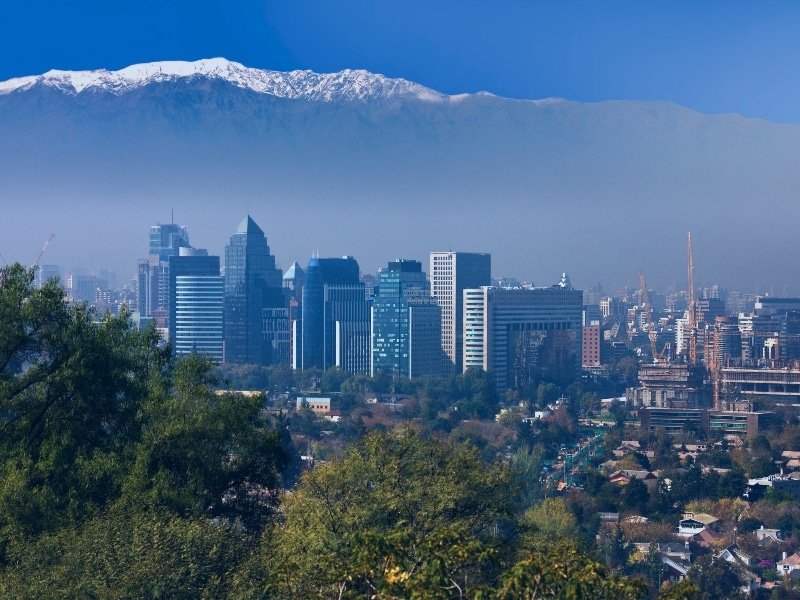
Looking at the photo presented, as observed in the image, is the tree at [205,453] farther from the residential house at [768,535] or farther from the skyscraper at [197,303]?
the skyscraper at [197,303]

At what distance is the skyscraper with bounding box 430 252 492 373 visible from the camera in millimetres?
49625

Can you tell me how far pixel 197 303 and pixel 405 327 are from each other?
31.6ft

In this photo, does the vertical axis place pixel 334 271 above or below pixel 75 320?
above

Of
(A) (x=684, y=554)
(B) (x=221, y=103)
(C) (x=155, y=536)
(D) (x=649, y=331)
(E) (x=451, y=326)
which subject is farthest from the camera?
(B) (x=221, y=103)

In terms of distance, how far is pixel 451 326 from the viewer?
50188 mm

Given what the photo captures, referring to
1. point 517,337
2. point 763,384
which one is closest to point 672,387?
point 763,384

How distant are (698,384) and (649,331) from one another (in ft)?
66.1

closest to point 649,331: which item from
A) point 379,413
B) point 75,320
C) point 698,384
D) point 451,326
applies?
point 451,326

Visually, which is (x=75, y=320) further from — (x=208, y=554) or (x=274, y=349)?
(x=274, y=349)

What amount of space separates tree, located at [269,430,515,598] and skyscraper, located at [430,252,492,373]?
39.6m

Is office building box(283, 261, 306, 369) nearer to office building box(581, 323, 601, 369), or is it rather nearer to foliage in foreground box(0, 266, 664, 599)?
office building box(581, 323, 601, 369)

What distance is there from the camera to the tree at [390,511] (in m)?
5.66

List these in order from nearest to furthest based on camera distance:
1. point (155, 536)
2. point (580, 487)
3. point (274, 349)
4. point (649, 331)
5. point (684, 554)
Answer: point (155, 536), point (684, 554), point (580, 487), point (274, 349), point (649, 331)

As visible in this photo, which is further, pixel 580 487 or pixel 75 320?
pixel 580 487
